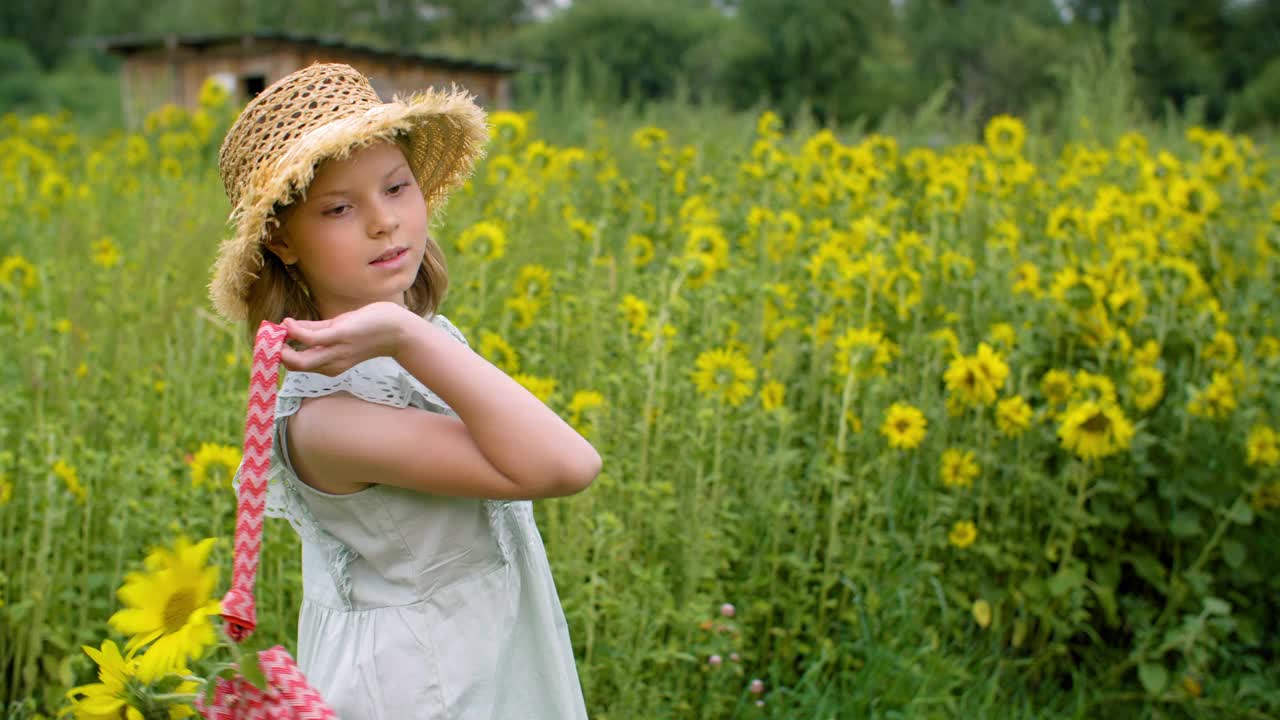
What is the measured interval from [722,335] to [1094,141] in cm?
393

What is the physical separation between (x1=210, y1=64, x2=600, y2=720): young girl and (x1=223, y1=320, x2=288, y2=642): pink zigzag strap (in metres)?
0.07

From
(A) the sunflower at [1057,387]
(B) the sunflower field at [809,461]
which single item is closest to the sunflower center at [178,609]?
(B) the sunflower field at [809,461]

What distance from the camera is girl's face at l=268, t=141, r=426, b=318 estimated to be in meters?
1.23

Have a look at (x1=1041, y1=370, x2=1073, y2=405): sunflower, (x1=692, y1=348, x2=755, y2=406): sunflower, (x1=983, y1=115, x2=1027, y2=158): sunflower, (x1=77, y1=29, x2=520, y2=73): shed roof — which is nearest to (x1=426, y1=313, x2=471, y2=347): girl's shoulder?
(x1=692, y1=348, x2=755, y2=406): sunflower

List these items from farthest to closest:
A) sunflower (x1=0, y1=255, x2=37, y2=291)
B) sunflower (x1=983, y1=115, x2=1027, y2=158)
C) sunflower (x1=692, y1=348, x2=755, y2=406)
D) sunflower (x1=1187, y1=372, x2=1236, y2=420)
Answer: sunflower (x1=983, y1=115, x2=1027, y2=158) < sunflower (x1=0, y1=255, x2=37, y2=291) < sunflower (x1=1187, y1=372, x2=1236, y2=420) < sunflower (x1=692, y1=348, x2=755, y2=406)

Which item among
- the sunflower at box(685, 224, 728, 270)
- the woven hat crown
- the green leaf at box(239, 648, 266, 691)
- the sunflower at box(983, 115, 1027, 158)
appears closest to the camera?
the green leaf at box(239, 648, 266, 691)

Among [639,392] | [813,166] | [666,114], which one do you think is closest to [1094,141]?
[813,166]

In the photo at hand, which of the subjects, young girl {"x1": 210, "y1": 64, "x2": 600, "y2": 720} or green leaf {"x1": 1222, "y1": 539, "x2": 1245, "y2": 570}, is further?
green leaf {"x1": 1222, "y1": 539, "x2": 1245, "y2": 570}

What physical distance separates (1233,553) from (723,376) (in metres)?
1.43

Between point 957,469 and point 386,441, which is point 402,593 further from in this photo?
point 957,469

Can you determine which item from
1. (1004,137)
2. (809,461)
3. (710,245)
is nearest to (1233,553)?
(809,461)

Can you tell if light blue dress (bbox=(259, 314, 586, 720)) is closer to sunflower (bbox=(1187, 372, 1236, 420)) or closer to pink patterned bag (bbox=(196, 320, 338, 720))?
pink patterned bag (bbox=(196, 320, 338, 720))

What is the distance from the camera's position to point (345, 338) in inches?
41.7

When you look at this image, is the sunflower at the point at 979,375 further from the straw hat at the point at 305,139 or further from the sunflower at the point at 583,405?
the straw hat at the point at 305,139
